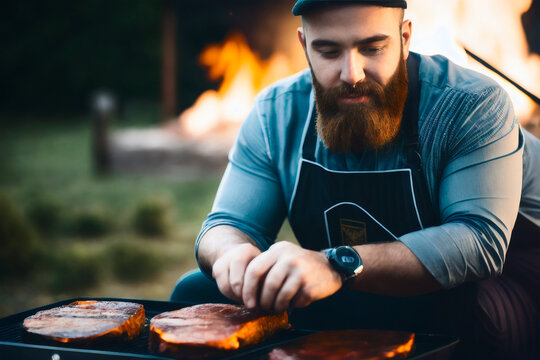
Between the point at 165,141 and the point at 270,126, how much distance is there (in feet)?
19.7

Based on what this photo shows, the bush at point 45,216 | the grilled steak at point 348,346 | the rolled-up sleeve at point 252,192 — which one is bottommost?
the grilled steak at point 348,346

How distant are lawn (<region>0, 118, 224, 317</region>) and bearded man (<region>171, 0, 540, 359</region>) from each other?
2148mm

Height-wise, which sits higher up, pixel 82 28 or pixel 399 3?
pixel 82 28

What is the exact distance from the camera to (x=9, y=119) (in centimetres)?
1572

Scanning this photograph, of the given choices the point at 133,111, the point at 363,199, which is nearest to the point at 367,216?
the point at 363,199

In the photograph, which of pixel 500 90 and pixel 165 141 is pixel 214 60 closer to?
Answer: pixel 165 141

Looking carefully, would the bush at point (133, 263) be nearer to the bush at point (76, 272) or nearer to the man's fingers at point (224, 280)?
the bush at point (76, 272)

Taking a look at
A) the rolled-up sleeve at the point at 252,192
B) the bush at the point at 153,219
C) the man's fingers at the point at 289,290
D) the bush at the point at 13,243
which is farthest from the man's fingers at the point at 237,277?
the bush at the point at 153,219

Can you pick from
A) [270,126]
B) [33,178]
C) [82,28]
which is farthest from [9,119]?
[270,126]

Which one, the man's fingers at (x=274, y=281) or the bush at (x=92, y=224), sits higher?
the bush at (x=92, y=224)

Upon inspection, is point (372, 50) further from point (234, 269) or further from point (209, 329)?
point (209, 329)

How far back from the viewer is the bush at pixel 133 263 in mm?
4508

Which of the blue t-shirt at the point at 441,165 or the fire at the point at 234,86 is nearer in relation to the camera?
the blue t-shirt at the point at 441,165

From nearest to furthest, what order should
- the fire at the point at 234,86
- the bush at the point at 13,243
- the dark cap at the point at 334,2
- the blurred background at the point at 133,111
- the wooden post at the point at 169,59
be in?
the dark cap at the point at 334,2 → the blurred background at the point at 133,111 → the bush at the point at 13,243 → the fire at the point at 234,86 → the wooden post at the point at 169,59
